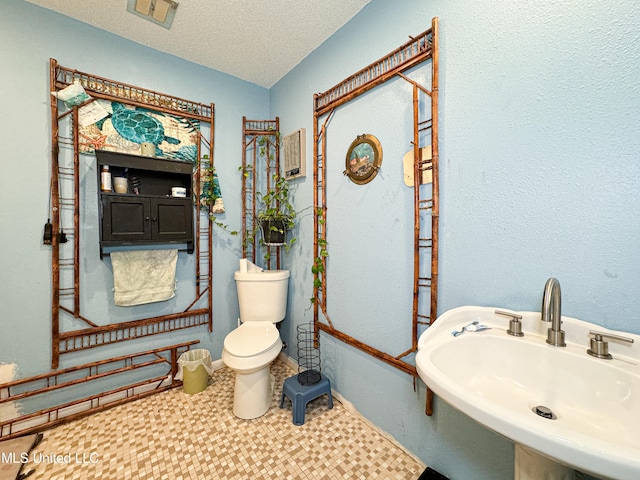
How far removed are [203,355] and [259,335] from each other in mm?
645

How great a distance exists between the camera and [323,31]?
1808 mm

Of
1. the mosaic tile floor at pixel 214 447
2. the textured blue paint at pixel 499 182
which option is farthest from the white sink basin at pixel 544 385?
the mosaic tile floor at pixel 214 447

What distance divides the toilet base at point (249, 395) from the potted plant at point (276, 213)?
3.09 ft

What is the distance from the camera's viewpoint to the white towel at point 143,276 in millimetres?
1821

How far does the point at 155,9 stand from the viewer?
1.62 metres

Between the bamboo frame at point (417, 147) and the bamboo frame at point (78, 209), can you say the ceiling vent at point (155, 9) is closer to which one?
the bamboo frame at point (78, 209)

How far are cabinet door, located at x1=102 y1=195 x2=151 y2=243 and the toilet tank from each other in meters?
0.72

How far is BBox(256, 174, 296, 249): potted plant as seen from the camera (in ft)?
6.93

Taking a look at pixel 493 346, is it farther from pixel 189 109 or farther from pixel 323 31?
pixel 189 109

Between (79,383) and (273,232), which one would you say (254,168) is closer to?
(273,232)

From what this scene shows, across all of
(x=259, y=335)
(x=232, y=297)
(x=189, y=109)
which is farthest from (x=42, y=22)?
(x=259, y=335)

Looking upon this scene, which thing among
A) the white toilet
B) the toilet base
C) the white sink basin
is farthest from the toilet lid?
the white sink basin

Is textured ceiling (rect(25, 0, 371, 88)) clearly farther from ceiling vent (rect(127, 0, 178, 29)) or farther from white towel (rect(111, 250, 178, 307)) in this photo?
white towel (rect(111, 250, 178, 307))

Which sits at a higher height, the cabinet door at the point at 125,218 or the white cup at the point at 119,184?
the white cup at the point at 119,184
